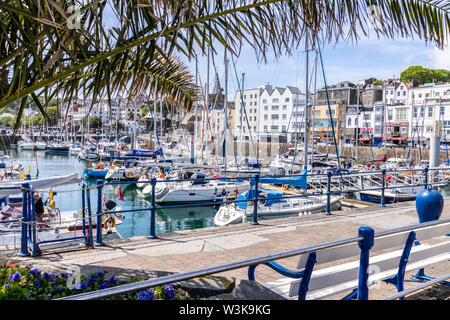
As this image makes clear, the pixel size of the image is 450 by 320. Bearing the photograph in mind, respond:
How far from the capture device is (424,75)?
349 feet

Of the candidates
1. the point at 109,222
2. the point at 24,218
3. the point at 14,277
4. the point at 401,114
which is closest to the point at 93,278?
the point at 14,277

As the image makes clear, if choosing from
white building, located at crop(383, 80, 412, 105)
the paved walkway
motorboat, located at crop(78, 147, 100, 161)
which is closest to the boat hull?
the paved walkway

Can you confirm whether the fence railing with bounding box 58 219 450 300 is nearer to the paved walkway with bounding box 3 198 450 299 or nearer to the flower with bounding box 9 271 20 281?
the paved walkway with bounding box 3 198 450 299

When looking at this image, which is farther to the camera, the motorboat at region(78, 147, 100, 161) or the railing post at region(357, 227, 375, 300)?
the motorboat at region(78, 147, 100, 161)

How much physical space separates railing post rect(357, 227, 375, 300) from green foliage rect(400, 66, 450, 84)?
115 meters

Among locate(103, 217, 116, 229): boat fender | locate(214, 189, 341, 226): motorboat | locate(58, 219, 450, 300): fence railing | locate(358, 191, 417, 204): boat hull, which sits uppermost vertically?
locate(58, 219, 450, 300): fence railing

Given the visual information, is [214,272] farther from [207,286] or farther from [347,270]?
[207,286]

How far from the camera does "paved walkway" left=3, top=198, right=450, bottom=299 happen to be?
19.4ft

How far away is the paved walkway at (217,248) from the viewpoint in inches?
232

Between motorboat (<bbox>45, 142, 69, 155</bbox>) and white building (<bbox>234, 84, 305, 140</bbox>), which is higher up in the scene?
white building (<bbox>234, 84, 305, 140</bbox>)

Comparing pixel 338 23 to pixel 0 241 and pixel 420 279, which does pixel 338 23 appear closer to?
pixel 420 279

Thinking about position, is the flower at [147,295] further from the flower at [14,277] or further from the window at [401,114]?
the window at [401,114]

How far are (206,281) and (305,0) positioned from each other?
10.3 ft

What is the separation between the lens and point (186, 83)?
5711 mm
